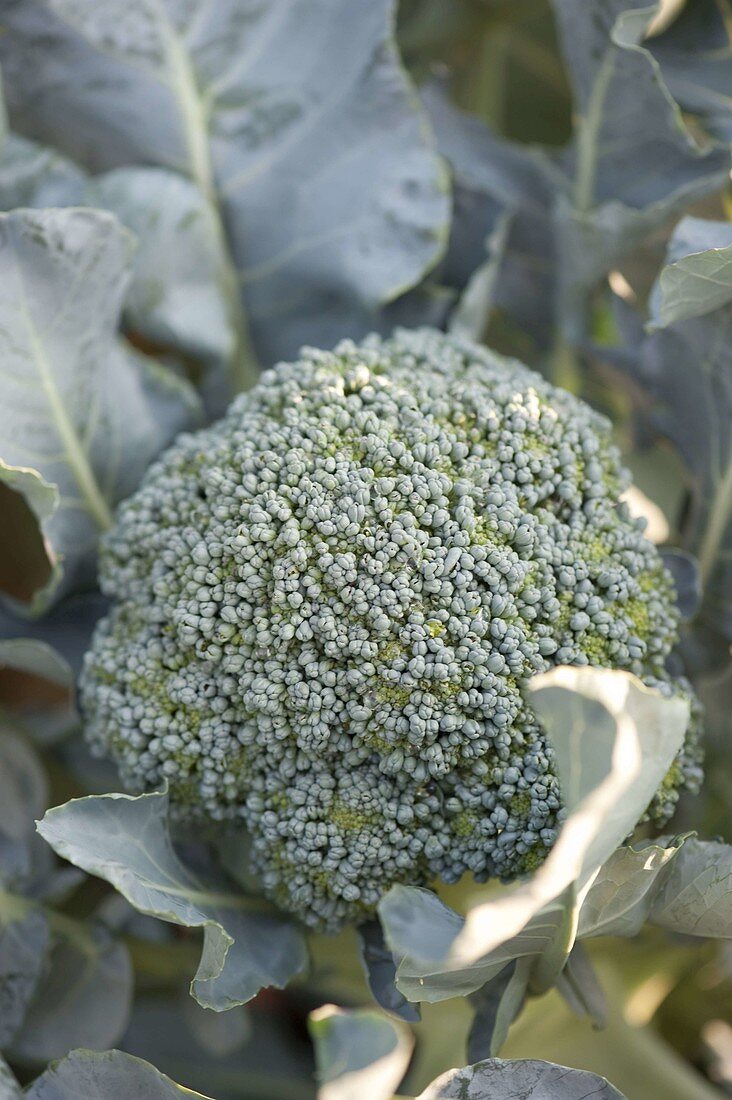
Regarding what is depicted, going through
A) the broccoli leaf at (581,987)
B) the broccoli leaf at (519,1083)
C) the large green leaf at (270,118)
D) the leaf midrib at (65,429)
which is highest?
the large green leaf at (270,118)

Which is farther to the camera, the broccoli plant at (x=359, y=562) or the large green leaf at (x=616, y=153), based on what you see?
the large green leaf at (x=616, y=153)

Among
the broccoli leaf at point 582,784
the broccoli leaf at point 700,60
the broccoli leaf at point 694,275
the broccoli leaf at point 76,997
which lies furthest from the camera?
the broccoli leaf at point 700,60

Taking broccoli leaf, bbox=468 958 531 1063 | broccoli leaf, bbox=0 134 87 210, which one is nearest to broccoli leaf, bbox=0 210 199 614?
broccoli leaf, bbox=0 134 87 210

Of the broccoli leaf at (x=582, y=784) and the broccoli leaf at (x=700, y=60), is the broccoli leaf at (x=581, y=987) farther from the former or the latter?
the broccoli leaf at (x=700, y=60)

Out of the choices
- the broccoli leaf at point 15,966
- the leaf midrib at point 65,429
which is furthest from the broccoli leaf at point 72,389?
the broccoli leaf at point 15,966

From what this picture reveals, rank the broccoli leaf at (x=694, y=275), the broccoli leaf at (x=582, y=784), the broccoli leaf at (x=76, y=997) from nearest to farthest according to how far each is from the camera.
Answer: the broccoli leaf at (x=582, y=784), the broccoli leaf at (x=694, y=275), the broccoli leaf at (x=76, y=997)

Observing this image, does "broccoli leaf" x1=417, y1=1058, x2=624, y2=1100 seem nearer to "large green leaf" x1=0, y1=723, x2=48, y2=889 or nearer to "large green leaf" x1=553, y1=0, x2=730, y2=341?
"large green leaf" x1=0, y1=723, x2=48, y2=889

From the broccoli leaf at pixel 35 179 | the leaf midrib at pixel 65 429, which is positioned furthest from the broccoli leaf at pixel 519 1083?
the broccoli leaf at pixel 35 179

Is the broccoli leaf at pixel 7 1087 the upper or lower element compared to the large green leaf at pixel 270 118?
lower
